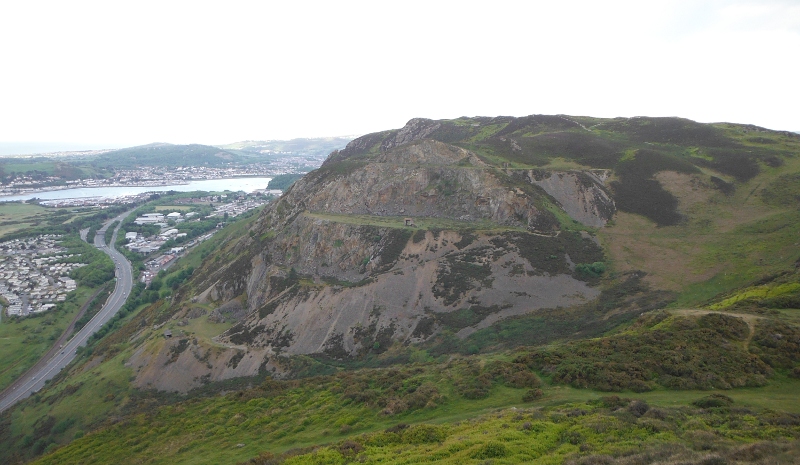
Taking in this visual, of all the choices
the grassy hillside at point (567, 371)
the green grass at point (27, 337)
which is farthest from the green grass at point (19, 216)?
the grassy hillside at point (567, 371)

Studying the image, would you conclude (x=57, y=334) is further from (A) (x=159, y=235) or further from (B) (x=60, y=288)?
(A) (x=159, y=235)

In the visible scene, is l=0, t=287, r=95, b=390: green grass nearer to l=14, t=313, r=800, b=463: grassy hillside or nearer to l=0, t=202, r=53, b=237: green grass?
l=14, t=313, r=800, b=463: grassy hillside

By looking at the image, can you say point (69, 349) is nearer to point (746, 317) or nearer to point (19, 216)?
point (746, 317)

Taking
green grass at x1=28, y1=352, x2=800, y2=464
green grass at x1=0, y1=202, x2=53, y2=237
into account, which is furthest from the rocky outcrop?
green grass at x1=0, y1=202, x2=53, y2=237

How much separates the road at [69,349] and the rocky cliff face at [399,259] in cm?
2164

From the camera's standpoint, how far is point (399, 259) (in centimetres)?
5262

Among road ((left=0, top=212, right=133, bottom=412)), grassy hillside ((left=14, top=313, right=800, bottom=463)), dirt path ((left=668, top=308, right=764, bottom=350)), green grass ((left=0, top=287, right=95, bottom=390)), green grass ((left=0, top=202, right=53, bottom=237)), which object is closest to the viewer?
grassy hillside ((left=14, top=313, right=800, bottom=463))

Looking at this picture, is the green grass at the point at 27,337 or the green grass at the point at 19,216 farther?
the green grass at the point at 19,216

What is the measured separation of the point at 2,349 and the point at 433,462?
8182 cm

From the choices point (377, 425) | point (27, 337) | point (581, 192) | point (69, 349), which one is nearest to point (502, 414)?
point (377, 425)

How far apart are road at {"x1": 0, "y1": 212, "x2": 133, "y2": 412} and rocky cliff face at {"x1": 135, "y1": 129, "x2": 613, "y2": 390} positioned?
2164cm

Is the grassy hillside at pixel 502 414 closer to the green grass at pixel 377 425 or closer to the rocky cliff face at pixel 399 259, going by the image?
the green grass at pixel 377 425

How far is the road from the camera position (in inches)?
2176

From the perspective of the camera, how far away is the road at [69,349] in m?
55.3
